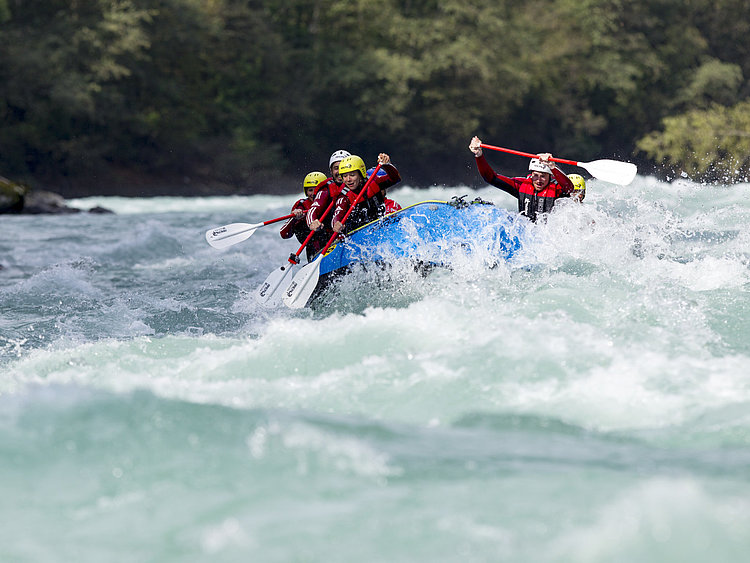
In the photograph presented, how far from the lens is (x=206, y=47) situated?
2875 centimetres

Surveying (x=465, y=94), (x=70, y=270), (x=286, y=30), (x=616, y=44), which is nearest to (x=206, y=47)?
(x=286, y=30)

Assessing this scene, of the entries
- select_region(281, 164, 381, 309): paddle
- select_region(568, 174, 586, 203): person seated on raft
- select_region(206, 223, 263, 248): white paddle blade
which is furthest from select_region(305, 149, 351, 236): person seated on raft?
select_region(568, 174, 586, 203): person seated on raft

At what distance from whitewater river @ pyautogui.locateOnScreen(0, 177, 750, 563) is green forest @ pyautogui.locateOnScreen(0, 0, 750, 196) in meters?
19.4

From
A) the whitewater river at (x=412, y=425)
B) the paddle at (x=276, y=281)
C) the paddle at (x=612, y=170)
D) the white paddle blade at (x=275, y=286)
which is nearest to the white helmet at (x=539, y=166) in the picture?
the paddle at (x=612, y=170)

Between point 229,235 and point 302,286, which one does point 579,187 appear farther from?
point 229,235

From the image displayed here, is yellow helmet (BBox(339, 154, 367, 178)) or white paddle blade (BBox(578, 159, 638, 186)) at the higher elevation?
white paddle blade (BBox(578, 159, 638, 186))

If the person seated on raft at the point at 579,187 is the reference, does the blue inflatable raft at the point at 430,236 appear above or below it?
below

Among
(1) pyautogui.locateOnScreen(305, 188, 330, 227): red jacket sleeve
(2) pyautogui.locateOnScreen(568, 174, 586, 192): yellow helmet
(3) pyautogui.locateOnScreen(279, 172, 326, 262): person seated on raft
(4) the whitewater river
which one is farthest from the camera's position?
(2) pyautogui.locateOnScreen(568, 174, 586, 192): yellow helmet

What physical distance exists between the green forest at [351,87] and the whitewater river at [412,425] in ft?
63.7

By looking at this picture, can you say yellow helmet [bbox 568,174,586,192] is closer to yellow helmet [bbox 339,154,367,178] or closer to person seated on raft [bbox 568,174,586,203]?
person seated on raft [bbox 568,174,586,203]

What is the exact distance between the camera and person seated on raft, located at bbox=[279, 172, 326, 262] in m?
7.61

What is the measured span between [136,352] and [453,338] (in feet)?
6.06

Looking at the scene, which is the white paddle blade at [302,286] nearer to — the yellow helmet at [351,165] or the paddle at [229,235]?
the yellow helmet at [351,165]

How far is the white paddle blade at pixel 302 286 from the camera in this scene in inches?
270
